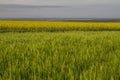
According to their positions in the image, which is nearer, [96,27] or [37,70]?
[37,70]

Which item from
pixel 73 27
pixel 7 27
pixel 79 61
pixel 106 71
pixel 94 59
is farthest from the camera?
pixel 73 27

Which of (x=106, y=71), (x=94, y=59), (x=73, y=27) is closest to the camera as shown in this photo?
(x=106, y=71)

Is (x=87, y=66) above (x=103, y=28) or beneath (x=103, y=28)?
above

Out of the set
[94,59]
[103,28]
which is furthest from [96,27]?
[94,59]

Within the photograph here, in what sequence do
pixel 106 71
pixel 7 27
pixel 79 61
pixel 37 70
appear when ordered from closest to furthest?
pixel 106 71 < pixel 37 70 < pixel 79 61 < pixel 7 27

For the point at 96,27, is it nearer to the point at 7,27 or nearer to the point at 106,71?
the point at 7,27

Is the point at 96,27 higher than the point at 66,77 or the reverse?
the reverse

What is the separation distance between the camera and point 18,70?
100.0 inches

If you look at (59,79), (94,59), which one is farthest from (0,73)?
(94,59)

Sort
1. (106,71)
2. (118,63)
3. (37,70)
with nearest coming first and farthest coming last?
(106,71)
(37,70)
(118,63)

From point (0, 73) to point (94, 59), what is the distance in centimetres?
140

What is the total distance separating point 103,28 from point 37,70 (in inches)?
997

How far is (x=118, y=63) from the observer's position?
2957 millimetres

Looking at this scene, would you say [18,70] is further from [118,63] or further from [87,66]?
[118,63]
